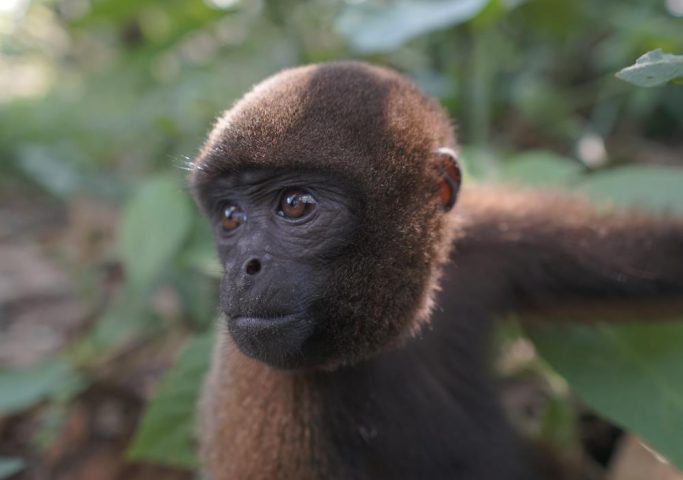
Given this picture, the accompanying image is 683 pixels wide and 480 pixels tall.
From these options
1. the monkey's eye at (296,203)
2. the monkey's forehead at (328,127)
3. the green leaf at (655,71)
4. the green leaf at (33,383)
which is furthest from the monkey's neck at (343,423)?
the green leaf at (655,71)

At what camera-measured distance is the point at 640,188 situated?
3.15m

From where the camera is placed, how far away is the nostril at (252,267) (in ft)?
6.54

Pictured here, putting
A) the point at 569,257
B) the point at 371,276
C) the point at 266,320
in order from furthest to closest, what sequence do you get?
1. the point at 569,257
2. the point at 371,276
3. the point at 266,320

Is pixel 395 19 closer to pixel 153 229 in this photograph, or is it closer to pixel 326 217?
pixel 153 229

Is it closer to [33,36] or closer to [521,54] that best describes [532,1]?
[521,54]

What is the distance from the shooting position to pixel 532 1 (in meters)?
4.77

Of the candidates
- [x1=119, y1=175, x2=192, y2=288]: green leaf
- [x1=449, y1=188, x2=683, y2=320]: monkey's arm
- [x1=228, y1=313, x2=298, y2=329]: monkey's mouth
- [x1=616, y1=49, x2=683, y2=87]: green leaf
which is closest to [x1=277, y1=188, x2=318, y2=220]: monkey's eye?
[x1=228, y1=313, x2=298, y2=329]: monkey's mouth

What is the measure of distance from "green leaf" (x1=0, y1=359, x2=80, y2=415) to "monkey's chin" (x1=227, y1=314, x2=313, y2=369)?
Answer: 62.7 inches

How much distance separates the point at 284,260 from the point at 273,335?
0.21 metres

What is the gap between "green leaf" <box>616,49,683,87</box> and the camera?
1.56 m

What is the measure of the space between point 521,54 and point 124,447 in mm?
4416

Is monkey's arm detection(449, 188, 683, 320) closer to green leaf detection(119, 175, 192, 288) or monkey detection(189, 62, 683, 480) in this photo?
monkey detection(189, 62, 683, 480)

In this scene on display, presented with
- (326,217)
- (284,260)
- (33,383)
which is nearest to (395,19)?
(326,217)

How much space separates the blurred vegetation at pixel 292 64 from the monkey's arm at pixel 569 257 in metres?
0.13
